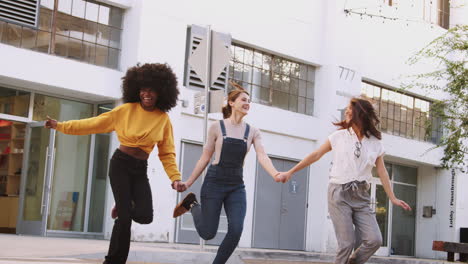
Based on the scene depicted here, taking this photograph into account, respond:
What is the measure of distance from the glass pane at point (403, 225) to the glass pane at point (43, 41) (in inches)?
549

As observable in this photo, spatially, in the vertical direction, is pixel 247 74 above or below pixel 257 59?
below

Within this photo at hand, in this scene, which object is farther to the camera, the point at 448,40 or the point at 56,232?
the point at 448,40

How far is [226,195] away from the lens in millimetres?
6727

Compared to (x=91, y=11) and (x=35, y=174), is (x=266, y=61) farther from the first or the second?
(x=35, y=174)

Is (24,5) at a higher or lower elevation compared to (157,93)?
higher

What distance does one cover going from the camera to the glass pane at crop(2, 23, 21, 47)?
47.4ft

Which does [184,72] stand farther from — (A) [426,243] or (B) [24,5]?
(A) [426,243]

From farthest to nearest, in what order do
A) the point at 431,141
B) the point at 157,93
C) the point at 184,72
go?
1. the point at 431,141
2. the point at 184,72
3. the point at 157,93

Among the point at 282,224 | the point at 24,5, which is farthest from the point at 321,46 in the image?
the point at 24,5

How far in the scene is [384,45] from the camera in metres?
22.9

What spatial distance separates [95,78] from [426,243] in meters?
14.8

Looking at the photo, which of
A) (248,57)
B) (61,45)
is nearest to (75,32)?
(61,45)

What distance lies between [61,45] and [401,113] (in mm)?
12569

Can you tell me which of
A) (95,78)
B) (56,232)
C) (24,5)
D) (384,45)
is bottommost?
(56,232)
